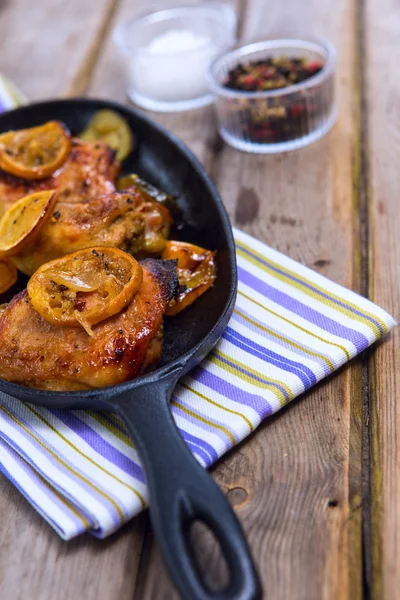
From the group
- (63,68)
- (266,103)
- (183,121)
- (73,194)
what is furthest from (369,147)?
(63,68)

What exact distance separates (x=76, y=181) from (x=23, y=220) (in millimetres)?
406

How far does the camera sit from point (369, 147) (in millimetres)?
3076

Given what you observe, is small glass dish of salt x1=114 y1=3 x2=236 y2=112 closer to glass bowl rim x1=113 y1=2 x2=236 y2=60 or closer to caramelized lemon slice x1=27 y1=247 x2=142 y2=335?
glass bowl rim x1=113 y1=2 x2=236 y2=60

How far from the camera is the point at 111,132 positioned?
3.01 meters

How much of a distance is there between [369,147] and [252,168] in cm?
52

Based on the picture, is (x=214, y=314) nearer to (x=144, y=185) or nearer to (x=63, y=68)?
(x=144, y=185)

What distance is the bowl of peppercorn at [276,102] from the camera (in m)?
3.06

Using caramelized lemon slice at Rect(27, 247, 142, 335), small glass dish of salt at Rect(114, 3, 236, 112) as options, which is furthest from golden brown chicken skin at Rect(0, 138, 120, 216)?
small glass dish of salt at Rect(114, 3, 236, 112)

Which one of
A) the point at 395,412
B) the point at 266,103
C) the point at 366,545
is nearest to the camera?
the point at 366,545

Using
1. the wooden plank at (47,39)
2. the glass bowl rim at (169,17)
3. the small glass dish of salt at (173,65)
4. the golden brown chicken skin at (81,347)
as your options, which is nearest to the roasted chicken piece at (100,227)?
the golden brown chicken skin at (81,347)

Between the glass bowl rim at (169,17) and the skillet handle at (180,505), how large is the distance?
237 cm

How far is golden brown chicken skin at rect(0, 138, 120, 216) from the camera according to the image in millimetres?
2617

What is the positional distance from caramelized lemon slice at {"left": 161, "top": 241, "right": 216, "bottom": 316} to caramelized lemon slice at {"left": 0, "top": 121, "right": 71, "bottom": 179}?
2.15 feet

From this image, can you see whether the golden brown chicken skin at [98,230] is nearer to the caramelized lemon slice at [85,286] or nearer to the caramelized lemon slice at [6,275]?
the caramelized lemon slice at [6,275]
